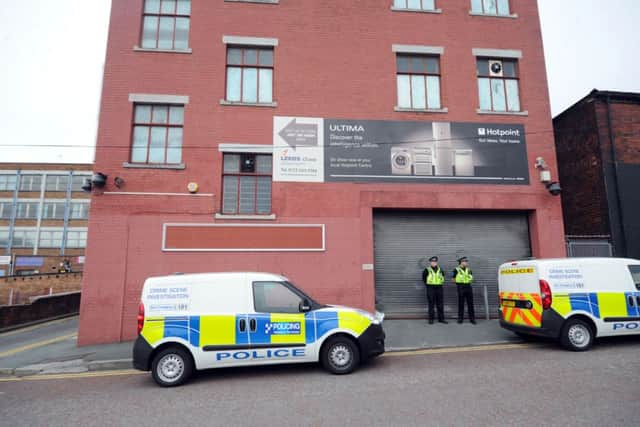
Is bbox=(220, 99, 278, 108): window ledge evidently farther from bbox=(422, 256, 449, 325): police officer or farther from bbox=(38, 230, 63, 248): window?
bbox=(38, 230, 63, 248): window

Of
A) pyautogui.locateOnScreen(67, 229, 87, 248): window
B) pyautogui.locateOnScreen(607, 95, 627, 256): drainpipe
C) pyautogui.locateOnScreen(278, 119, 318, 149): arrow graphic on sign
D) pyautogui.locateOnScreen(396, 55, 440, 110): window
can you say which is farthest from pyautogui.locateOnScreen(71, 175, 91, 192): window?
pyautogui.locateOnScreen(607, 95, 627, 256): drainpipe

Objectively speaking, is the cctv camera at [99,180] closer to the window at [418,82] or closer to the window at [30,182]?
the window at [418,82]

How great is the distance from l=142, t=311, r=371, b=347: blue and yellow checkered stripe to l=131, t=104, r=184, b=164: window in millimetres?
6236

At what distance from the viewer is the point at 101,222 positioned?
10266 mm

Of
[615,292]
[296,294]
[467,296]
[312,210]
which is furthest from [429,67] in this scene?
[296,294]

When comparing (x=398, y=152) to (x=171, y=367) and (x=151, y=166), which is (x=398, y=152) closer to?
(x=151, y=166)

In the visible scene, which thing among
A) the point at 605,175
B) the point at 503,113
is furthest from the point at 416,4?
the point at 605,175

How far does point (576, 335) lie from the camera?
739 cm

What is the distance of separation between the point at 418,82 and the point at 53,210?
52779 mm

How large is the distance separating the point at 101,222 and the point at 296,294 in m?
7.04

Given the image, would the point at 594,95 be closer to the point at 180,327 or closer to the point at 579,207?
the point at 579,207

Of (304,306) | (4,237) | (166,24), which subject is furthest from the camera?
(4,237)

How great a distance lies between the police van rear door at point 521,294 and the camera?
756 centimetres

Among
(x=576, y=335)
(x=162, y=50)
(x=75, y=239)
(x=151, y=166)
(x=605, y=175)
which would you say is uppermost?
(x=162, y=50)
